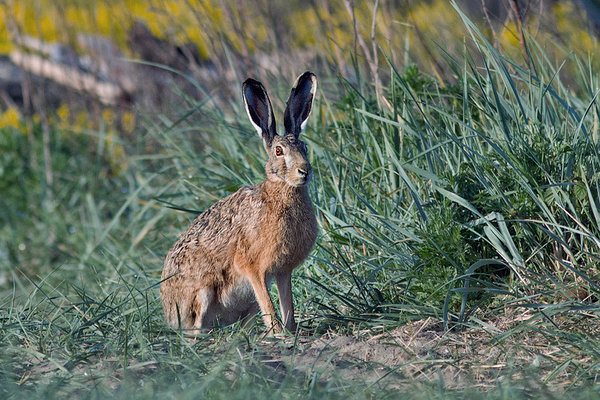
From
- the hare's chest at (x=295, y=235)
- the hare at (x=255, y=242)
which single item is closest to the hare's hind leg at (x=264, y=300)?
the hare at (x=255, y=242)

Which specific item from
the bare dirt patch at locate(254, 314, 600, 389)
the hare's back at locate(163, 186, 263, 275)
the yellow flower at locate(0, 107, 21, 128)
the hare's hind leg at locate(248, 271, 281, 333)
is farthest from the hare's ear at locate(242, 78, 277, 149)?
the yellow flower at locate(0, 107, 21, 128)

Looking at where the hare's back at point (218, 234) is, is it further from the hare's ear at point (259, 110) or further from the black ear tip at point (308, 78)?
the black ear tip at point (308, 78)

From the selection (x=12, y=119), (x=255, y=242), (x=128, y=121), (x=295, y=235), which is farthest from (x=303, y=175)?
(x=12, y=119)

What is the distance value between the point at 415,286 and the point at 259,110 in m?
1.29

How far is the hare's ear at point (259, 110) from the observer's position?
161 inches

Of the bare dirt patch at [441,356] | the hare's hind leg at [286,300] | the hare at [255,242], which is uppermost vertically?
the hare at [255,242]

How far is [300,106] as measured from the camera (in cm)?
418

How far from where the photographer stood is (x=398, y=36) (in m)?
6.42

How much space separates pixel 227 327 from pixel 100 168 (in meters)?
4.55

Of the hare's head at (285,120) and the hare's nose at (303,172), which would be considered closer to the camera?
the hare's nose at (303,172)

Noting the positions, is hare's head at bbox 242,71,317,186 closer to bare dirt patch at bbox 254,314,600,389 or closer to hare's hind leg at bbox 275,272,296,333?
hare's hind leg at bbox 275,272,296,333

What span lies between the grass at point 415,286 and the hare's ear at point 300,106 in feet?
1.01

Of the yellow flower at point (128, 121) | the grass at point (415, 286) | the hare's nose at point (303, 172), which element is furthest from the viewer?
the yellow flower at point (128, 121)

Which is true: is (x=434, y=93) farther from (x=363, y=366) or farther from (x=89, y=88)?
(x=89, y=88)
